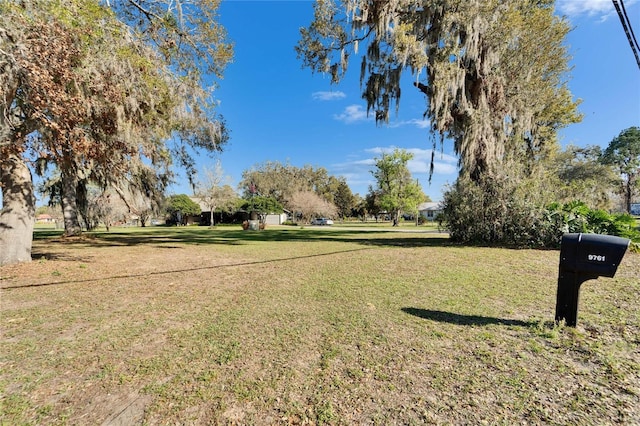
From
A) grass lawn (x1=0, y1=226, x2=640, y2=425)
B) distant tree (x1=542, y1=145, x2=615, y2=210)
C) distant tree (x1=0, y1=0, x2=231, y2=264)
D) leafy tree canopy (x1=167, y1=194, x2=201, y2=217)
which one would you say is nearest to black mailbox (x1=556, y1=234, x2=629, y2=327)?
grass lawn (x1=0, y1=226, x2=640, y2=425)

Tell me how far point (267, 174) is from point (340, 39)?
42.1 m

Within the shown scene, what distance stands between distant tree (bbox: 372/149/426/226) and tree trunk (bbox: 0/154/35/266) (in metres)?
34.2

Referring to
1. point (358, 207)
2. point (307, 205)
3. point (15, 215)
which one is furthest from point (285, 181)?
point (15, 215)

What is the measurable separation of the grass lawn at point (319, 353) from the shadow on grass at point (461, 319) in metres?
0.03

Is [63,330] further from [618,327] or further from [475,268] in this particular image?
[475,268]

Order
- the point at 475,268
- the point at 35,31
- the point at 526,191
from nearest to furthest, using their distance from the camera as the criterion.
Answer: the point at 35,31 → the point at 475,268 → the point at 526,191

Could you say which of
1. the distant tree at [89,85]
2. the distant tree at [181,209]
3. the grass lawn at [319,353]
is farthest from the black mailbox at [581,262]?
the distant tree at [181,209]

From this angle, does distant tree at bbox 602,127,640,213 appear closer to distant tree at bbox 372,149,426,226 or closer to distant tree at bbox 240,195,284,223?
distant tree at bbox 372,149,426,226

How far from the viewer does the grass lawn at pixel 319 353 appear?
191cm

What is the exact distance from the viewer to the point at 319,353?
268cm

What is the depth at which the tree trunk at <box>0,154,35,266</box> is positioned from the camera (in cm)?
663

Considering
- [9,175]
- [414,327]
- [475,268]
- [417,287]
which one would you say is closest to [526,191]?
[475,268]

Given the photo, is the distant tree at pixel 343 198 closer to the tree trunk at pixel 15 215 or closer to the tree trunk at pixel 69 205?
the tree trunk at pixel 69 205

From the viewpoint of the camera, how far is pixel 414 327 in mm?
3215
